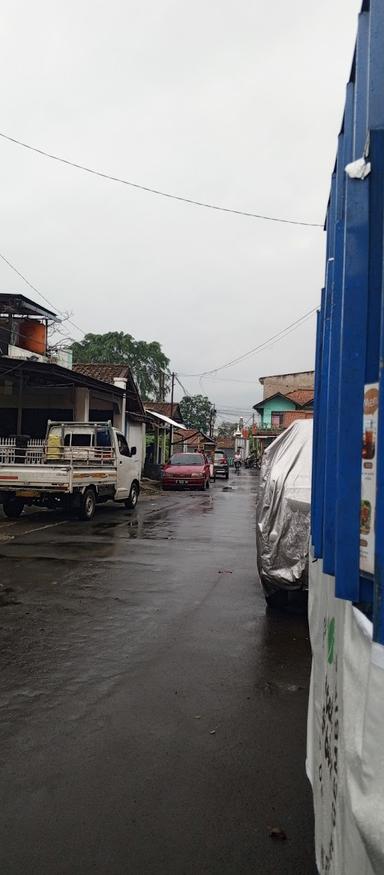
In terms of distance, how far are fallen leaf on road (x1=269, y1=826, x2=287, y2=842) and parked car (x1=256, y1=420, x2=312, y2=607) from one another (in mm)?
3269

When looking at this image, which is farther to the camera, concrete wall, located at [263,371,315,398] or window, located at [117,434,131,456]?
concrete wall, located at [263,371,315,398]

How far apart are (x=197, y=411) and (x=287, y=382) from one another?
20298mm

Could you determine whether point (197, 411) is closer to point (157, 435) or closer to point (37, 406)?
point (157, 435)

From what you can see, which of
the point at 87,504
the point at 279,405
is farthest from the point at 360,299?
the point at 279,405

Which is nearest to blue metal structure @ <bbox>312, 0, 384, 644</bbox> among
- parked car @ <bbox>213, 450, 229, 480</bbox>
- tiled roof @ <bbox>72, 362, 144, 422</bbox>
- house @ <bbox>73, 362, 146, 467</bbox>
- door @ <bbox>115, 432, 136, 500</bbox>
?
door @ <bbox>115, 432, 136, 500</bbox>

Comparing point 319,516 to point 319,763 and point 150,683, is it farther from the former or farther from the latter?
point 150,683

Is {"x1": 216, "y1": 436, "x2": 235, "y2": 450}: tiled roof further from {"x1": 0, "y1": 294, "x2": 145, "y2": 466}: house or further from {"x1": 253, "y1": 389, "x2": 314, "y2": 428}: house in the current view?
{"x1": 0, "y1": 294, "x2": 145, "y2": 466}: house

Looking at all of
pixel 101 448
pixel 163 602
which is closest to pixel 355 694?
pixel 163 602

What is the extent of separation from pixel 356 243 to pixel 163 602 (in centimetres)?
554

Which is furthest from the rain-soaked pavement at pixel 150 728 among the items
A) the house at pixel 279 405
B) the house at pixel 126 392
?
the house at pixel 279 405

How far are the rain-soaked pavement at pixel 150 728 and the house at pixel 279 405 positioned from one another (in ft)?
168

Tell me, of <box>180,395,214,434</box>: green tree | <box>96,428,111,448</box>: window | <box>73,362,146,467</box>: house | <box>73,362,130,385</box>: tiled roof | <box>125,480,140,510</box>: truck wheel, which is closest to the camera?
<box>96,428,111,448</box>: window

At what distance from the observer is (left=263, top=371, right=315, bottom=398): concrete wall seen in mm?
64250

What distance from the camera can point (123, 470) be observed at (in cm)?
1638
